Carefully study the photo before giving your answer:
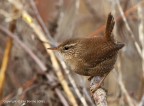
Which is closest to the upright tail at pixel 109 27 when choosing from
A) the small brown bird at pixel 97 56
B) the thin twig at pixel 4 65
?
the small brown bird at pixel 97 56

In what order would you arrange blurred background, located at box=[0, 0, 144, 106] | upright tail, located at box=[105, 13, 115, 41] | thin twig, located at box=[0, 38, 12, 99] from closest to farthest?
upright tail, located at box=[105, 13, 115, 41], blurred background, located at box=[0, 0, 144, 106], thin twig, located at box=[0, 38, 12, 99]

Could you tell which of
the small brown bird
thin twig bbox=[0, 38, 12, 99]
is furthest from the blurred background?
the small brown bird

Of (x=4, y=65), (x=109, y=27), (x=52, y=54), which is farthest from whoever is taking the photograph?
(x=4, y=65)

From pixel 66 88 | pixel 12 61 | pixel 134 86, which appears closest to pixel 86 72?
pixel 66 88

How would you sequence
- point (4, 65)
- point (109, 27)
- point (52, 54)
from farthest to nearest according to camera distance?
point (4, 65)
point (52, 54)
point (109, 27)

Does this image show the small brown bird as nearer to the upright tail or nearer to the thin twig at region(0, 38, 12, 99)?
the upright tail

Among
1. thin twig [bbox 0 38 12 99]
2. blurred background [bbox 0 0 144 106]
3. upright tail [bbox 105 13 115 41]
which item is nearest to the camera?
upright tail [bbox 105 13 115 41]

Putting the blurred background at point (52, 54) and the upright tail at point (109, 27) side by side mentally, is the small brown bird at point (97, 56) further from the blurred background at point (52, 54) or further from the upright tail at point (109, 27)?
the blurred background at point (52, 54)

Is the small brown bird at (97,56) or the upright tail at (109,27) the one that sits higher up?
the upright tail at (109,27)

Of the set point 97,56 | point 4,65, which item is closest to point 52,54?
point 4,65

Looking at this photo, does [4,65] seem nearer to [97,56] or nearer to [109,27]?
[97,56]
